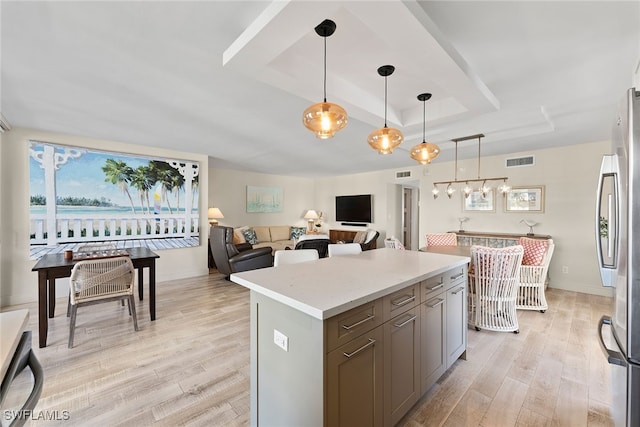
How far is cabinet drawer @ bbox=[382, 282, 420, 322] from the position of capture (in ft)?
4.82

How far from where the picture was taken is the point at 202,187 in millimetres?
5160

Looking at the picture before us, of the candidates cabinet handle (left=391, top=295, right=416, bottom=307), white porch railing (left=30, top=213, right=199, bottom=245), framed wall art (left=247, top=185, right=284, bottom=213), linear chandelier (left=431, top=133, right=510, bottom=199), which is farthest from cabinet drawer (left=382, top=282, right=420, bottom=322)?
framed wall art (left=247, top=185, right=284, bottom=213)

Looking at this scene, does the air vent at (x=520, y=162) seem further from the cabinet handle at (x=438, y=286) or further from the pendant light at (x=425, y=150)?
the cabinet handle at (x=438, y=286)

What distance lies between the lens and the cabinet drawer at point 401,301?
1.47 m

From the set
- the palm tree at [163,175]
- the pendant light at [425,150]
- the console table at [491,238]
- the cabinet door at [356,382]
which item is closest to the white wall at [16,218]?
the palm tree at [163,175]

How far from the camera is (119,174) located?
4277 millimetres

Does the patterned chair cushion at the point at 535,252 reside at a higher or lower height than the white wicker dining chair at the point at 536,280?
higher

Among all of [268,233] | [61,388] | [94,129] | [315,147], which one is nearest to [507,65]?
[315,147]

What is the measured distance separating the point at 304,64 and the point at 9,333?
2.28 metres

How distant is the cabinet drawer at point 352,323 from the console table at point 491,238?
14.4ft

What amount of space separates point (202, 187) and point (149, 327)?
2.88 metres

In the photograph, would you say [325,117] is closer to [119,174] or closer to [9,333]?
[9,333]

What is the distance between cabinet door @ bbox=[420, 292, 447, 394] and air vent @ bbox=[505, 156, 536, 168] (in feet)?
14.0

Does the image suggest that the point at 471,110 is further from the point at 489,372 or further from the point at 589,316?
the point at 589,316
